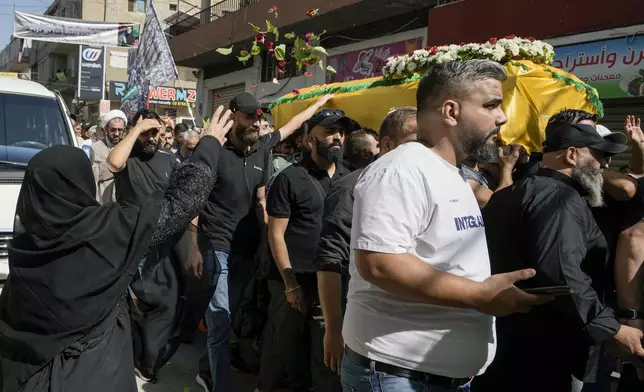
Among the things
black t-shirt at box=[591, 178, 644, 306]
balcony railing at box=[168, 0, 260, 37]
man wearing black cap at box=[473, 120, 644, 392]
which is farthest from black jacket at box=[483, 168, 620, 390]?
balcony railing at box=[168, 0, 260, 37]

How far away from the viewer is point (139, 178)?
4715 millimetres

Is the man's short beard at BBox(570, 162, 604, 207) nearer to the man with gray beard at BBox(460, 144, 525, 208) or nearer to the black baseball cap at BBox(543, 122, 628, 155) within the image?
the black baseball cap at BBox(543, 122, 628, 155)

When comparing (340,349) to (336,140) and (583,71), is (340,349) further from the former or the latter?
(583,71)

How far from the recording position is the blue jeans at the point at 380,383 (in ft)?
6.25

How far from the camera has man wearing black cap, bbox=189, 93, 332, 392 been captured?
4234 mm

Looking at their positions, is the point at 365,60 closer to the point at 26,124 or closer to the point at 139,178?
the point at 26,124

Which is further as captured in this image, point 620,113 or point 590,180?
point 620,113

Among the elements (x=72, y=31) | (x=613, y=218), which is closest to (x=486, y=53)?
(x=613, y=218)

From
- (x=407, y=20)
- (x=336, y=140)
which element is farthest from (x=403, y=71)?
(x=407, y=20)

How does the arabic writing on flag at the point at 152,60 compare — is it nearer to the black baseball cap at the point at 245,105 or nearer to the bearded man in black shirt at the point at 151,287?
the bearded man in black shirt at the point at 151,287

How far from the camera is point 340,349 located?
2670mm

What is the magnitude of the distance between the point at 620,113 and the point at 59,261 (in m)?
8.10

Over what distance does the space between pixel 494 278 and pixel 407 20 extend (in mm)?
11307

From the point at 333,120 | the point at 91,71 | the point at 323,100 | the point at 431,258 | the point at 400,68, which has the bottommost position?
the point at 431,258
